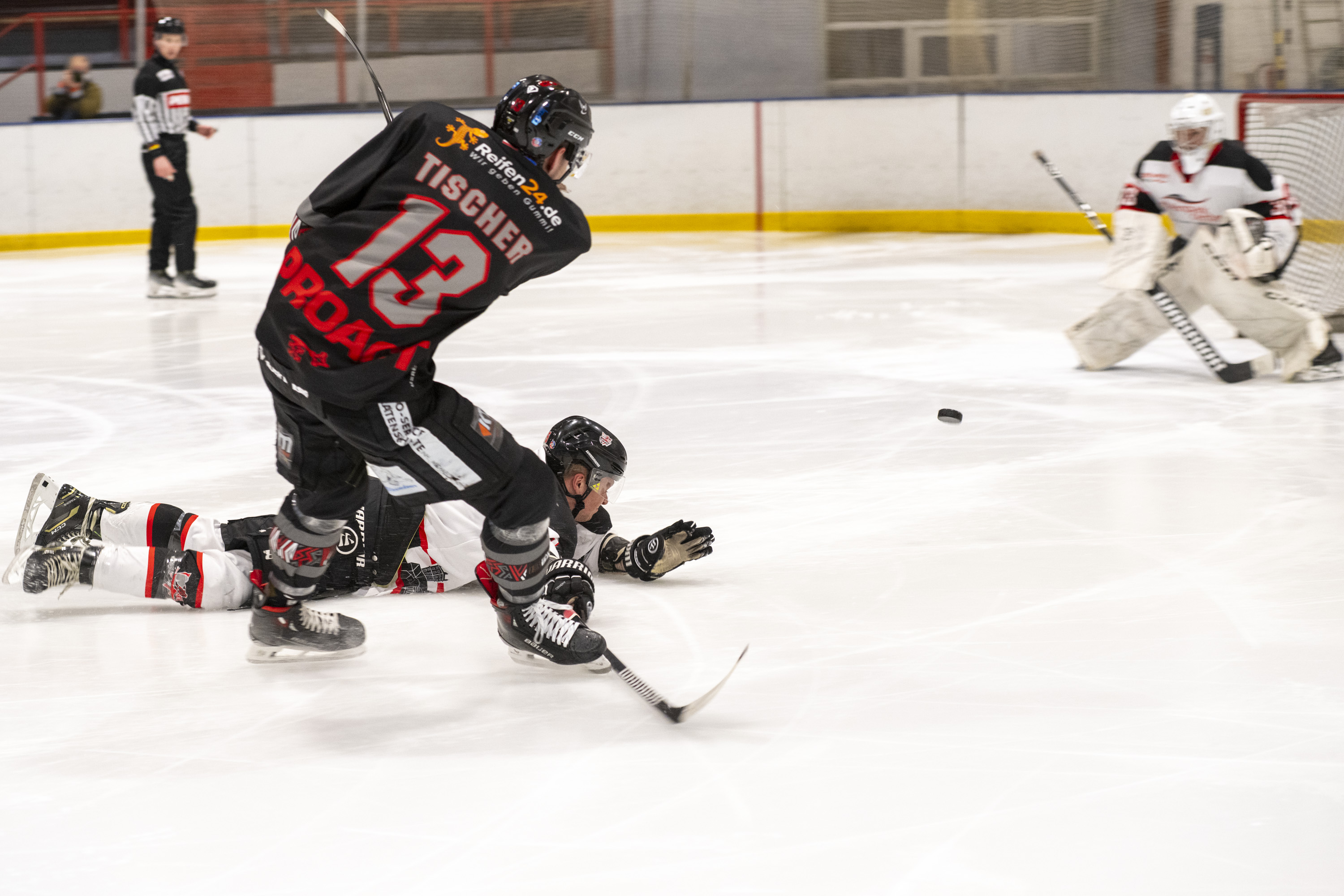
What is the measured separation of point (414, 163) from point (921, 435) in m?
2.74

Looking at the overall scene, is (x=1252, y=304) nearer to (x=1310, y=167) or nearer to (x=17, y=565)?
(x=1310, y=167)

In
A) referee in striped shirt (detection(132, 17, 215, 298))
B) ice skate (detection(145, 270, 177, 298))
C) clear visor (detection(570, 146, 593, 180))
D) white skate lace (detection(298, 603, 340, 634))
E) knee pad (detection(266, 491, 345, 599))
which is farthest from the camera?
ice skate (detection(145, 270, 177, 298))

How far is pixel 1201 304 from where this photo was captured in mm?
5719

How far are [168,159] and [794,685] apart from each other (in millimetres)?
6793

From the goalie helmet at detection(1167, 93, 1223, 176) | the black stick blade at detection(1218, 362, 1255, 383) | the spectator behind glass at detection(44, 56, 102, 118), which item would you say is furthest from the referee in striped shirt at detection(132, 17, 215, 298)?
the black stick blade at detection(1218, 362, 1255, 383)

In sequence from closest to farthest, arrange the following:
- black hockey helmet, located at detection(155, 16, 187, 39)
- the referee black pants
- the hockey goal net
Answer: the hockey goal net → black hockey helmet, located at detection(155, 16, 187, 39) → the referee black pants

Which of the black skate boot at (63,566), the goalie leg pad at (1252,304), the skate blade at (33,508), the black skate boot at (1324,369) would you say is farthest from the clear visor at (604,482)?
the black skate boot at (1324,369)

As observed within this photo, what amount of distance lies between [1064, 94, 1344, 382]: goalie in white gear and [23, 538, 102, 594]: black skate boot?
13.1ft

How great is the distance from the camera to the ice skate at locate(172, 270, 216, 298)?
27.7 feet

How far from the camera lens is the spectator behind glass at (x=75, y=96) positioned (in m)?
11.7

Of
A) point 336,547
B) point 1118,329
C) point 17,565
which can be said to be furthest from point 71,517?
point 1118,329

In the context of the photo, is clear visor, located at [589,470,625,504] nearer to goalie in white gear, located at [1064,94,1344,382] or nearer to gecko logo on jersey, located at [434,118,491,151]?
gecko logo on jersey, located at [434,118,491,151]

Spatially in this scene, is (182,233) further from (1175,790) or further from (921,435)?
(1175,790)

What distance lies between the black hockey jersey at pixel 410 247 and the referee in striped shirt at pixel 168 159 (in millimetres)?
6387
